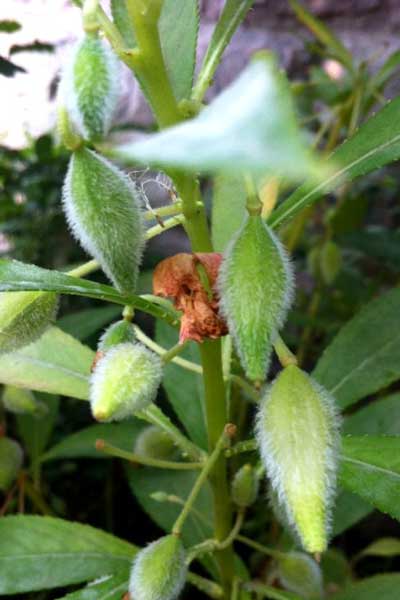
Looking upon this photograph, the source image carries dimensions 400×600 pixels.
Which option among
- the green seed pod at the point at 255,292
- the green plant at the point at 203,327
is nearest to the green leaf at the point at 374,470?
the green plant at the point at 203,327

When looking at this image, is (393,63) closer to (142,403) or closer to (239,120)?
(142,403)

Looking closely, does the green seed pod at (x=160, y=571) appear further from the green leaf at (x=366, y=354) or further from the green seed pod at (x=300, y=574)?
the green leaf at (x=366, y=354)

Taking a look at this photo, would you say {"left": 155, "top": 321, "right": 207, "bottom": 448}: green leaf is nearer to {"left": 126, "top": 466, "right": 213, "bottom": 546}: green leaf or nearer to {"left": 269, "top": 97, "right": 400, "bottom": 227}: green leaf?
{"left": 126, "top": 466, "right": 213, "bottom": 546}: green leaf

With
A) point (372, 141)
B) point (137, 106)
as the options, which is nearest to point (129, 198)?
point (372, 141)

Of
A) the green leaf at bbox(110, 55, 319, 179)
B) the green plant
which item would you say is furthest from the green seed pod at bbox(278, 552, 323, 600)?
the green leaf at bbox(110, 55, 319, 179)

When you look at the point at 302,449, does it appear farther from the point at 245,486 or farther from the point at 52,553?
the point at 52,553

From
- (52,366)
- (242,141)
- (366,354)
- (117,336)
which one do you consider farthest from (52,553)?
(242,141)
